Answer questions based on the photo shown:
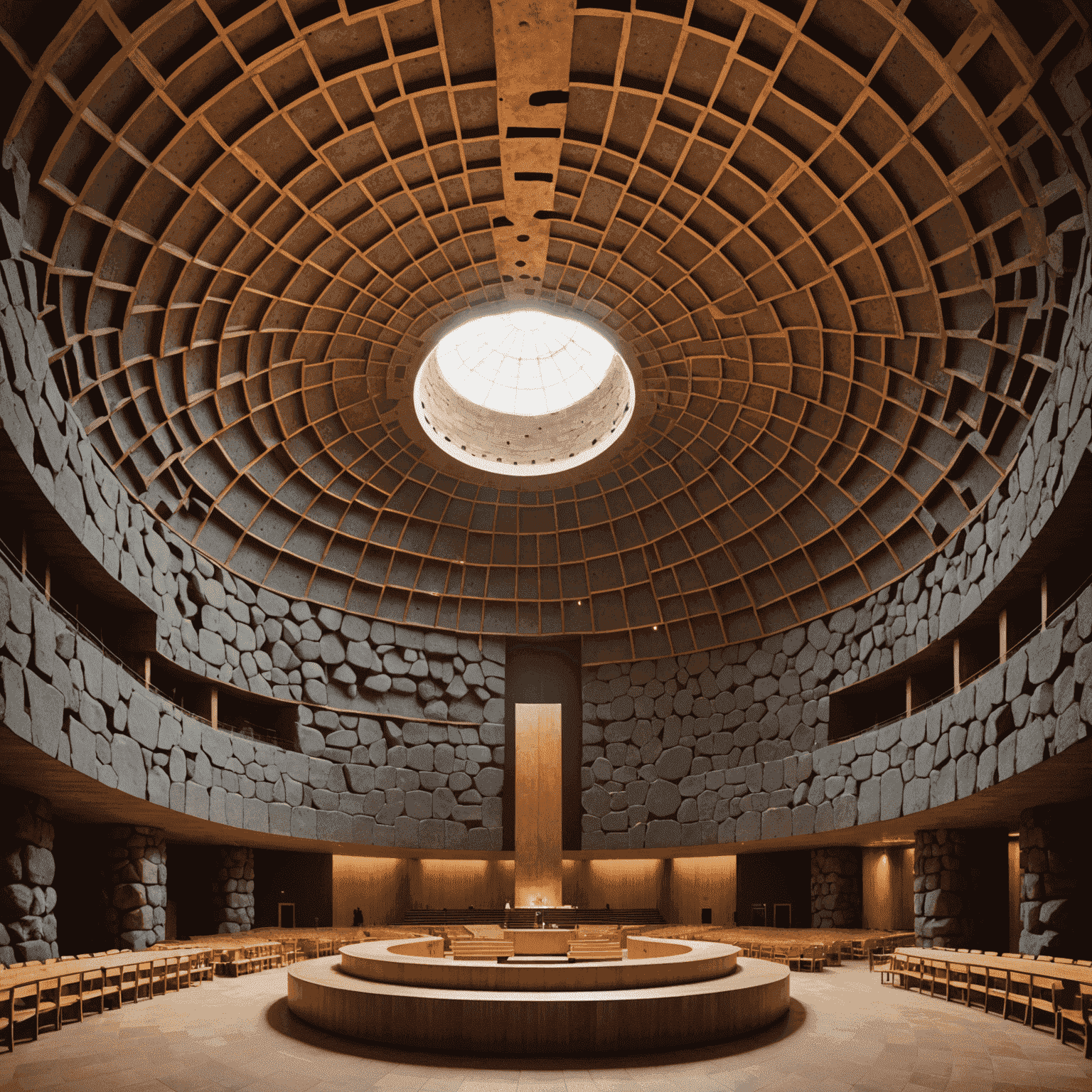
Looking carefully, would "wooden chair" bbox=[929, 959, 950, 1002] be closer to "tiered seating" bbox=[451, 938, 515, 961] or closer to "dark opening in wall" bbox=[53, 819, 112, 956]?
"tiered seating" bbox=[451, 938, 515, 961]

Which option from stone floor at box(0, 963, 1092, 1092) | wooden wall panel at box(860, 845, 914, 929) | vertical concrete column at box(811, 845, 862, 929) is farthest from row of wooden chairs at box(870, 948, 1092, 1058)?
wooden wall panel at box(860, 845, 914, 929)

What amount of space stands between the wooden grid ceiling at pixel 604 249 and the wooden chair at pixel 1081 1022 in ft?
33.4

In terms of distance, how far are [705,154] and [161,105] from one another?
10086mm

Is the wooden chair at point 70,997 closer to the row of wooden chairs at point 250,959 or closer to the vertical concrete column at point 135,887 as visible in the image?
the row of wooden chairs at point 250,959

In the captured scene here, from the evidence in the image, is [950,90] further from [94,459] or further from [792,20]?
[94,459]

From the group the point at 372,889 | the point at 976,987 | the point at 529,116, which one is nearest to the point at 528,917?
the point at 372,889

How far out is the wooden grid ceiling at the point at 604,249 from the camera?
1512 cm

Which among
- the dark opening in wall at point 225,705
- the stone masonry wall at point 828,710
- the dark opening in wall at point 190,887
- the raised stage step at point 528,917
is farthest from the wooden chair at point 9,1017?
the raised stage step at point 528,917

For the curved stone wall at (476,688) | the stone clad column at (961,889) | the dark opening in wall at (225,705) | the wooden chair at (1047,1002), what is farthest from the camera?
the dark opening in wall at (225,705)

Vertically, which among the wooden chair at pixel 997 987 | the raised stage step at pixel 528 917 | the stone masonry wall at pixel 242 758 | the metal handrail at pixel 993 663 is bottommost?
the raised stage step at pixel 528 917

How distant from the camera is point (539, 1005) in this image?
11070 mm

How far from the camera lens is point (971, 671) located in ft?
71.9

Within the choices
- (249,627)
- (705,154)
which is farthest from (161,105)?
(249,627)

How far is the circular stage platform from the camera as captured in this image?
36.3 feet
